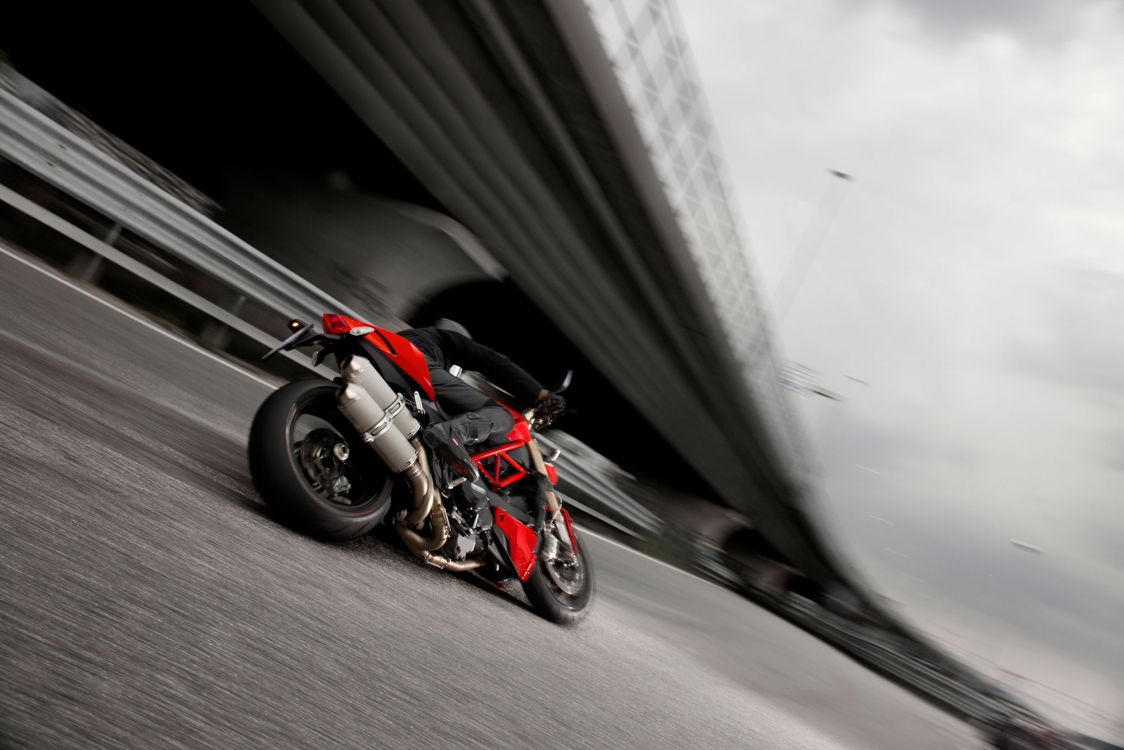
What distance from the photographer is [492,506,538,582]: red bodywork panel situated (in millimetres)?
5402

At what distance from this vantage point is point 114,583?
2916 mm

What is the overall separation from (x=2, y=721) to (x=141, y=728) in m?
0.31

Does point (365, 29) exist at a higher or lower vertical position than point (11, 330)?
higher

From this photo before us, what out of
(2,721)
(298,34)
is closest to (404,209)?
(298,34)

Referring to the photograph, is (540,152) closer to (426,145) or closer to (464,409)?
(426,145)

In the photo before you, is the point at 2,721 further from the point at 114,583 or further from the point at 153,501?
the point at 153,501

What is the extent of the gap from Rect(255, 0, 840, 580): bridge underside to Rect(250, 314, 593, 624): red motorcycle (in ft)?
17.8

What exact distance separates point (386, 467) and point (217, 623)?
176 cm

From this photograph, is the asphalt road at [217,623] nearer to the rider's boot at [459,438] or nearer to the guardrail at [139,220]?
the rider's boot at [459,438]

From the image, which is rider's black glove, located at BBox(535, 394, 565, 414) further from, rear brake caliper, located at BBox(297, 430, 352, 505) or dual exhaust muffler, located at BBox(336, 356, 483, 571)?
rear brake caliper, located at BBox(297, 430, 352, 505)

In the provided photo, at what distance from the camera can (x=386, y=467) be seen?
186 inches

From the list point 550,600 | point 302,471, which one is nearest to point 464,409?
point 302,471

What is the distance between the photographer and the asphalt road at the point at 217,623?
7.94 ft

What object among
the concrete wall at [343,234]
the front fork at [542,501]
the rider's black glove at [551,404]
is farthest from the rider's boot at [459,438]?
the concrete wall at [343,234]
